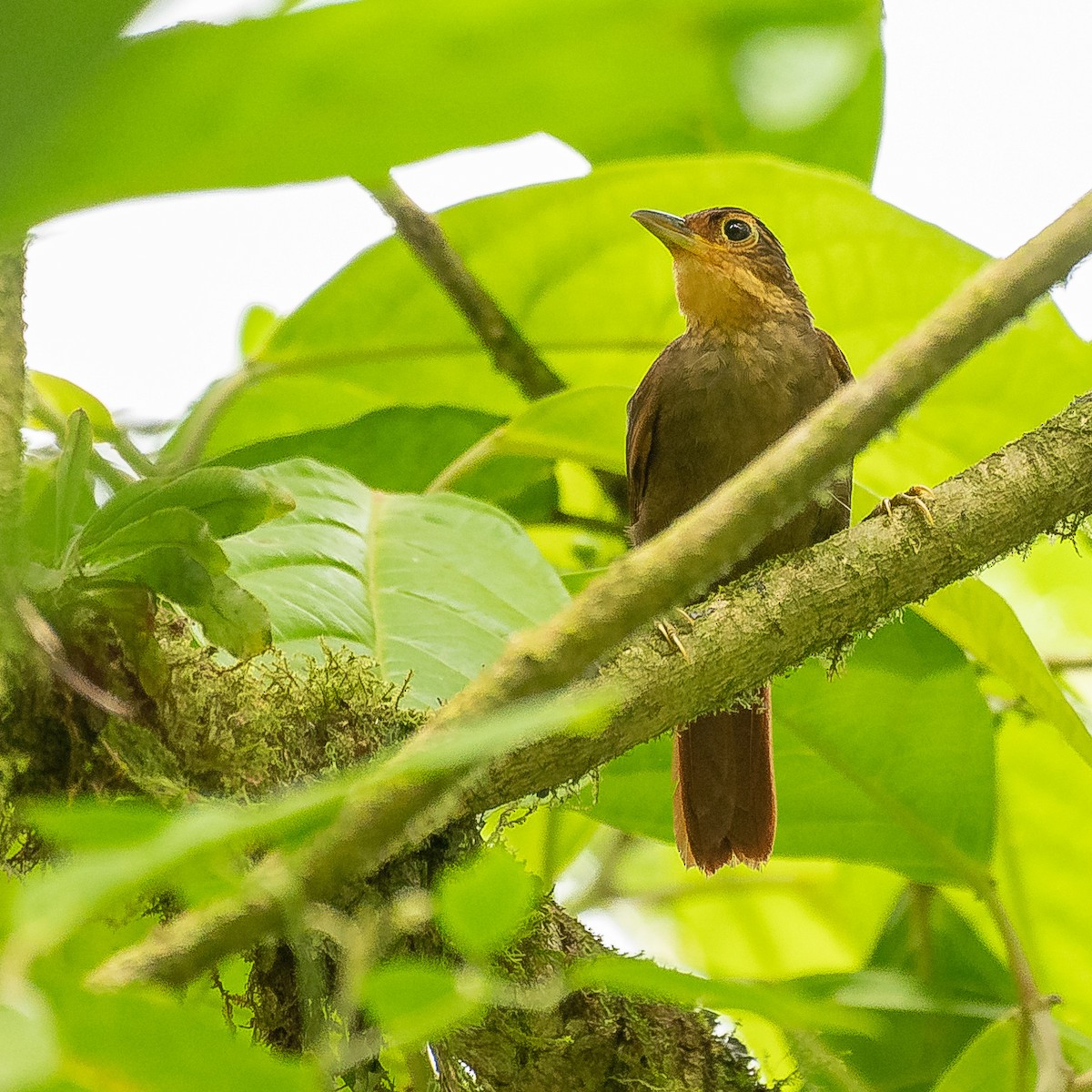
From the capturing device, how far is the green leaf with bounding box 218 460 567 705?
6.13 ft

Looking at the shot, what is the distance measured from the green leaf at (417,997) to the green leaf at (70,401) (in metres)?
1.92

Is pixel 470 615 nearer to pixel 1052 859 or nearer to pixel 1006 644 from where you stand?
pixel 1006 644

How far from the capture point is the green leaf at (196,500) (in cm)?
152

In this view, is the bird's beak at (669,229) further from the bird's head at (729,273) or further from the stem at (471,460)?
the stem at (471,460)

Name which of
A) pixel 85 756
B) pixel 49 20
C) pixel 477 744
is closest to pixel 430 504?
pixel 85 756

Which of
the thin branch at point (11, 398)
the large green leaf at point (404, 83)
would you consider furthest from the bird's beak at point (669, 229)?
the large green leaf at point (404, 83)

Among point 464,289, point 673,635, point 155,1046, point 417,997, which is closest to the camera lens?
point 155,1046

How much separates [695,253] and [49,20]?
303 cm

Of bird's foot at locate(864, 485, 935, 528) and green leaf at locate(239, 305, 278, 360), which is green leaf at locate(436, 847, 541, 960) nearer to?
bird's foot at locate(864, 485, 935, 528)

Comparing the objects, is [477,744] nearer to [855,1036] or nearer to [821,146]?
[855,1036]

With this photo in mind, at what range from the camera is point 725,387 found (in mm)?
3211

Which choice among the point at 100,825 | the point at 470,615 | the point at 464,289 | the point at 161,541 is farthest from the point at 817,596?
the point at 100,825

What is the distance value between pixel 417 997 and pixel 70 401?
210 cm

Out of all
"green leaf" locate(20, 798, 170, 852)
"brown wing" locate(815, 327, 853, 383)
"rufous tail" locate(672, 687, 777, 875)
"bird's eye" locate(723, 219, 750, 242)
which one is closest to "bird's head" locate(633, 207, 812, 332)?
"bird's eye" locate(723, 219, 750, 242)
